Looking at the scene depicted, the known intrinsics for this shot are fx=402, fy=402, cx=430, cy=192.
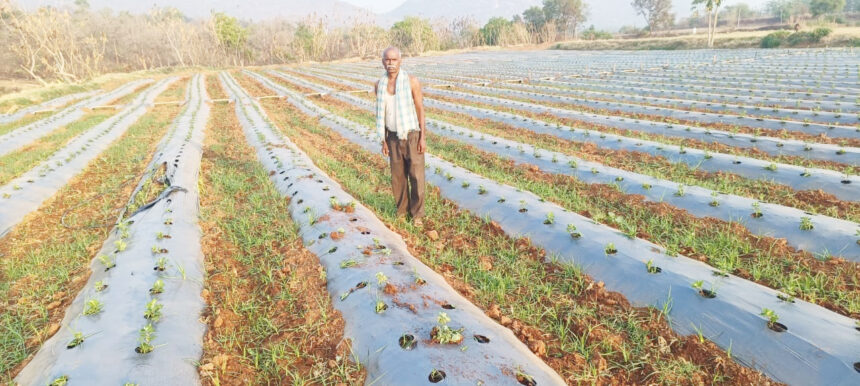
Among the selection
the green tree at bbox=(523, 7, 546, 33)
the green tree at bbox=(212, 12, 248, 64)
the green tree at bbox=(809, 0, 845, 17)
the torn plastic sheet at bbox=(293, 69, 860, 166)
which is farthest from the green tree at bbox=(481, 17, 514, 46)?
the torn plastic sheet at bbox=(293, 69, 860, 166)

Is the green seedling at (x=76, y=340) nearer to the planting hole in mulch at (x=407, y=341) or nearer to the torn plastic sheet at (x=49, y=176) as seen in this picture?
the planting hole in mulch at (x=407, y=341)

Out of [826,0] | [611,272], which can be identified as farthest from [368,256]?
[826,0]

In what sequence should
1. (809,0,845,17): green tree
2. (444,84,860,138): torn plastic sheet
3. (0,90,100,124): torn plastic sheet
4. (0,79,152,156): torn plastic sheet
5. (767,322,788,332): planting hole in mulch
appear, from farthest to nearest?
(809,0,845,17): green tree < (0,90,100,124): torn plastic sheet < (0,79,152,156): torn plastic sheet < (444,84,860,138): torn plastic sheet < (767,322,788,332): planting hole in mulch

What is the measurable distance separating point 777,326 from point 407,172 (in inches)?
134

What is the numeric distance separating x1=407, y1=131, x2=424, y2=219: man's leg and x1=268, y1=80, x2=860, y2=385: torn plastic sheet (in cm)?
83

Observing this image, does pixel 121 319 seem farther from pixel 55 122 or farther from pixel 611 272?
pixel 55 122

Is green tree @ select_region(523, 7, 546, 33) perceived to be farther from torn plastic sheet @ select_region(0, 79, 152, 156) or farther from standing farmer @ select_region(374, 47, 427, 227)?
standing farmer @ select_region(374, 47, 427, 227)

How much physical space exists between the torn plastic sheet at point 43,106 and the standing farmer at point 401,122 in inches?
736

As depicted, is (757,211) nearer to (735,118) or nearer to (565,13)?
(735,118)

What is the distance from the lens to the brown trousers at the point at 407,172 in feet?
14.3

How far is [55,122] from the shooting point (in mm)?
13742

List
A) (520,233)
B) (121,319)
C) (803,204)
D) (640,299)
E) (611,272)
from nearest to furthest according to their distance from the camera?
(121,319)
(640,299)
(611,272)
(520,233)
(803,204)

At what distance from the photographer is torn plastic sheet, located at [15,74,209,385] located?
7.55 feet

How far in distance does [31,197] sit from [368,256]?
6.29 meters
